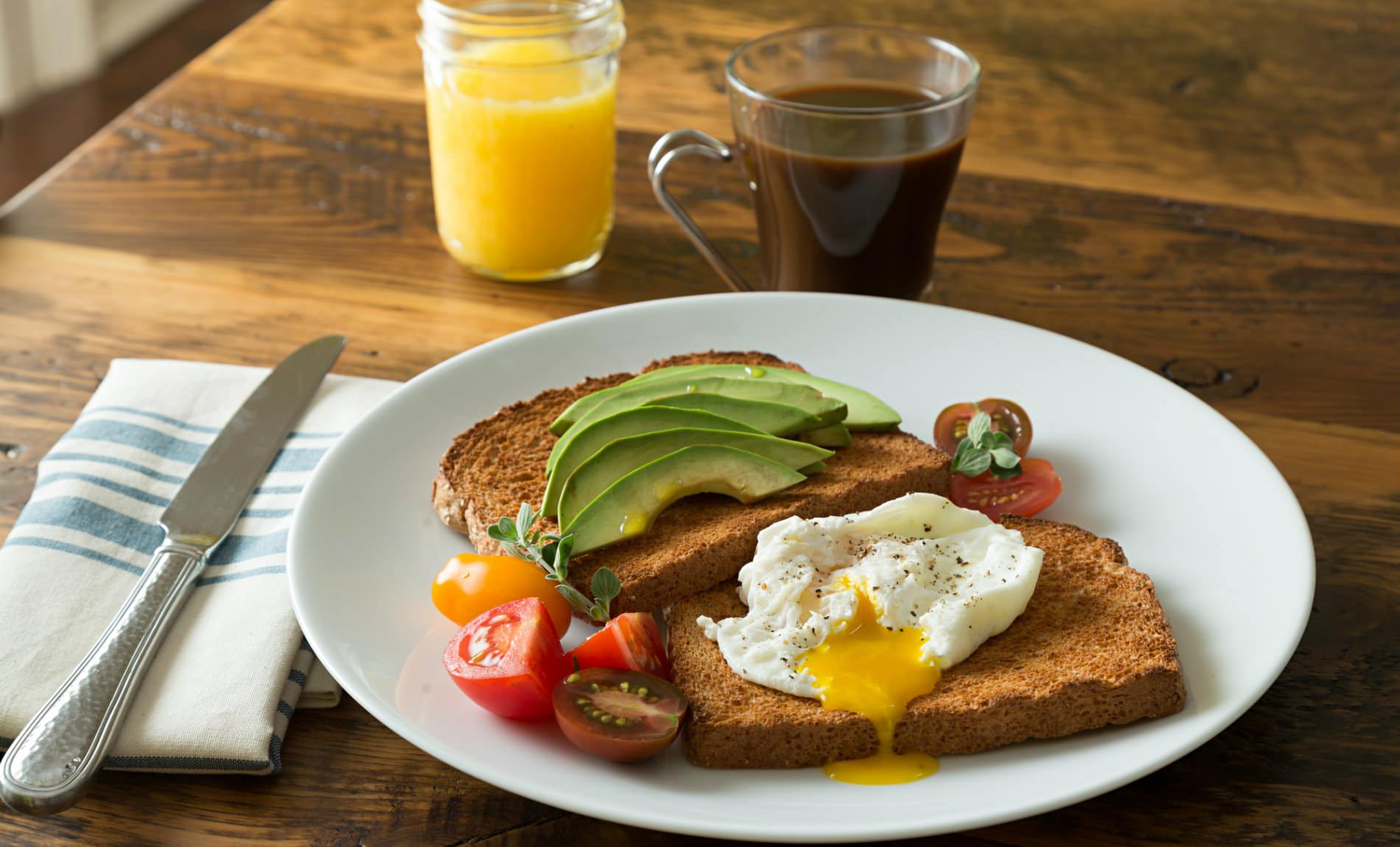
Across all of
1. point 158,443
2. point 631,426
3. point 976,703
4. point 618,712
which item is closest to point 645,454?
point 631,426

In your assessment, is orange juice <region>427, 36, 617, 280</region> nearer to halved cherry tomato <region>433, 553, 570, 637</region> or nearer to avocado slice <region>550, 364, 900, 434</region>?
avocado slice <region>550, 364, 900, 434</region>

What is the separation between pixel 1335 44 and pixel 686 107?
203cm

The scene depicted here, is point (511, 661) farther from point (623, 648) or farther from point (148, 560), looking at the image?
point (148, 560)

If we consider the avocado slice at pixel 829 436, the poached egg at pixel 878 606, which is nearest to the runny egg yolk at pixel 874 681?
the poached egg at pixel 878 606

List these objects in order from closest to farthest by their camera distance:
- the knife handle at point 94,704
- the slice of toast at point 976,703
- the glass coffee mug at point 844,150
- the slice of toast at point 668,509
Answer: the knife handle at point 94,704, the slice of toast at point 976,703, the slice of toast at point 668,509, the glass coffee mug at point 844,150

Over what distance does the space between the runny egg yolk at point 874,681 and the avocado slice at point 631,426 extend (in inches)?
15.3

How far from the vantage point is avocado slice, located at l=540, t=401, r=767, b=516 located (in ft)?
6.24

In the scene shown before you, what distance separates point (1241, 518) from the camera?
186cm

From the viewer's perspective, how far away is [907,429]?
218cm

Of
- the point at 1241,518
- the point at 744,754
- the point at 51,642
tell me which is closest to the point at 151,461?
the point at 51,642

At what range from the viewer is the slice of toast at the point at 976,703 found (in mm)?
1502

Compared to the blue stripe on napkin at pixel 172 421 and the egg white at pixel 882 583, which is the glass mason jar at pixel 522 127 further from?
the egg white at pixel 882 583

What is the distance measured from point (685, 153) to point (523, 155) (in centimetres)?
33

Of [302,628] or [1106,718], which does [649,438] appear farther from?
[1106,718]
